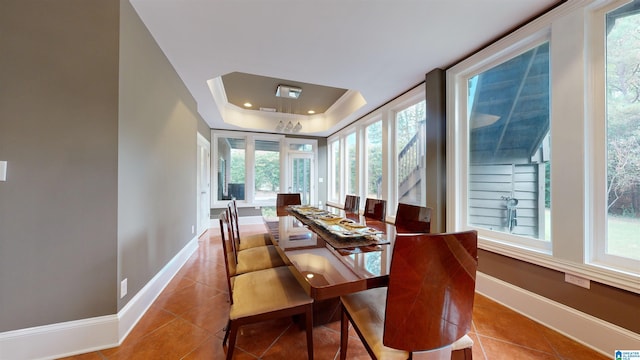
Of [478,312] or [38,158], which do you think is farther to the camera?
[478,312]

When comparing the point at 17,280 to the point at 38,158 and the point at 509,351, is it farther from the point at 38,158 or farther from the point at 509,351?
the point at 509,351

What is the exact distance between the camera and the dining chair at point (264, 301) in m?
1.19

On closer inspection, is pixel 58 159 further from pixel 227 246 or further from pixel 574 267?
pixel 574 267

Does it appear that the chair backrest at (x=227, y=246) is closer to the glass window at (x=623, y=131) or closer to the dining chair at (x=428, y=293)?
the dining chair at (x=428, y=293)

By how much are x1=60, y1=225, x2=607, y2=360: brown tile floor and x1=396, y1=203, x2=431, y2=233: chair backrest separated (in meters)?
0.84

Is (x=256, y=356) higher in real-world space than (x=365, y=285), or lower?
lower

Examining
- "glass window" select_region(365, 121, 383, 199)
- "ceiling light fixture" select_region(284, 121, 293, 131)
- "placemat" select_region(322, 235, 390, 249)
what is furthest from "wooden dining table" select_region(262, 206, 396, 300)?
"ceiling light fixture" select_region(284, 121, 293, 131)

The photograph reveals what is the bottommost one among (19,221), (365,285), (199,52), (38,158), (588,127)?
(365,285)

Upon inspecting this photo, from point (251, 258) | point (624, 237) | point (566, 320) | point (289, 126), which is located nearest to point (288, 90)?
point (289, 126)

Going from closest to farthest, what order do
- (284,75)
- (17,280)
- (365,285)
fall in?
(365,285) < (17,280) < (284,75)

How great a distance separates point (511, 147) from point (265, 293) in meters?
2.59

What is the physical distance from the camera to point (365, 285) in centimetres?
98

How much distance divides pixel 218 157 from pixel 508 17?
5.73 meters

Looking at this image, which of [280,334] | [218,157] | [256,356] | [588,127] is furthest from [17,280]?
[218,157]
